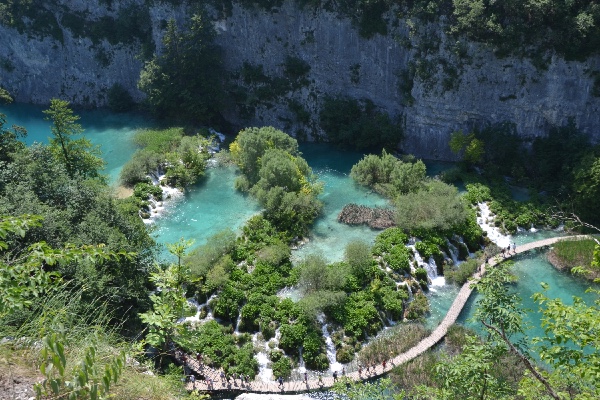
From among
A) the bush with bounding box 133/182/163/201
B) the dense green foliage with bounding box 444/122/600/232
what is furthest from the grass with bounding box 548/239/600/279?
the bush with bounding box 133/182/163/201

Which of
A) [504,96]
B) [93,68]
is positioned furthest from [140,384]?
[93,68]

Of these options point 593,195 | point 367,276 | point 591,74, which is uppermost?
point 591,74

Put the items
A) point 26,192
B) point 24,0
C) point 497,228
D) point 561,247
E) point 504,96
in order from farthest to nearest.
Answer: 1. point 24,0
2. point 504,96
3. point 497,228
4. point 561,247
5. point 26,192

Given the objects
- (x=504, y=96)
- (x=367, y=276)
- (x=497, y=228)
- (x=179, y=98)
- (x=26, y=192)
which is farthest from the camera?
(x=179, y=98)

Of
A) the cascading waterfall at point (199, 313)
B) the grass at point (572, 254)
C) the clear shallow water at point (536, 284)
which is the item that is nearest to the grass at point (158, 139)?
the cascading waterfall at point (199, 313)

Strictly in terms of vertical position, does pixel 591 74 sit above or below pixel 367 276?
above

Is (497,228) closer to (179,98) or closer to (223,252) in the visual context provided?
(223,252)
